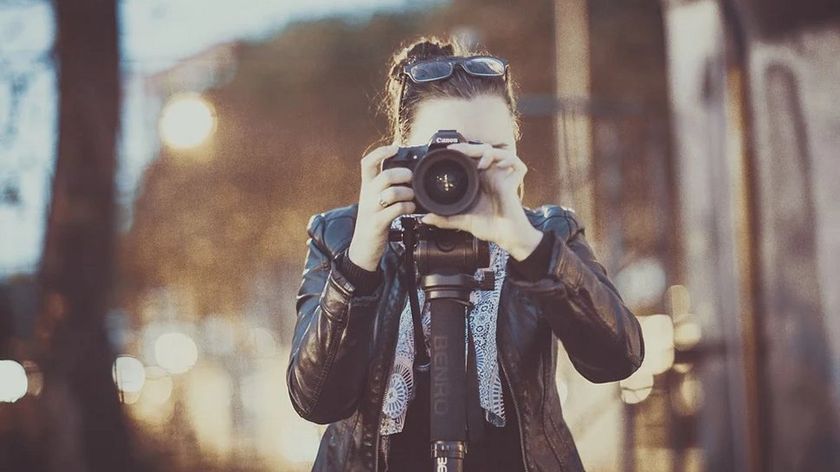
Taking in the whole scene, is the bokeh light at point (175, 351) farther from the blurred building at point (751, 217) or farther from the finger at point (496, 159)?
the finger at point (496, 159)

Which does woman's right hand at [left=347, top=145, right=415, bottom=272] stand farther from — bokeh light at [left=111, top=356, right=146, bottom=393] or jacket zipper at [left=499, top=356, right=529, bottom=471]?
bokeh light at [left=111, top=356, right=146, bottom=393]

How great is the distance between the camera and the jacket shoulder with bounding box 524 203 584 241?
209 centimetres

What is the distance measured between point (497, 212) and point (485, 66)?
0.41 metres

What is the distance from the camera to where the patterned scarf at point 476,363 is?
1945mm

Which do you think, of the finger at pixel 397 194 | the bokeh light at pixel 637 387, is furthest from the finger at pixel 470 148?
the bokeh light at pixel 637 387

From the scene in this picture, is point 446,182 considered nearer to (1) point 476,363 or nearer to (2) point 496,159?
(2) point 496,159

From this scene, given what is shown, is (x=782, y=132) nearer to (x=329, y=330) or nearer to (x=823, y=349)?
(x=823, y=349)

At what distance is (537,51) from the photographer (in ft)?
49.0

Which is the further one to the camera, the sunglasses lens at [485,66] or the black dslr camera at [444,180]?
the sunglasses lens at [485,66]

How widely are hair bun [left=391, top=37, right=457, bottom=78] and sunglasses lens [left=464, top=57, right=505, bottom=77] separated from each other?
21 centimetres

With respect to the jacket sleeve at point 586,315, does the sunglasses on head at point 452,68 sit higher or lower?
higher

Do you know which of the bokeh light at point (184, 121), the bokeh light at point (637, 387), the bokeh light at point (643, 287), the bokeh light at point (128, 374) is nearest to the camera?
the bokeh light at point (128, 374)

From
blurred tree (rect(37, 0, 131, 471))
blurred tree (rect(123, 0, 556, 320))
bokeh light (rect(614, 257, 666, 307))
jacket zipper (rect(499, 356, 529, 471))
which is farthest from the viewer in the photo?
bokeh light (rect(614, 257, 666, 307))

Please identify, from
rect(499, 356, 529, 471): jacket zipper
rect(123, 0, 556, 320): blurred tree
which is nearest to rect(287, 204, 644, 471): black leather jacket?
rect(499, 356, 529, 471): jacket zipper
